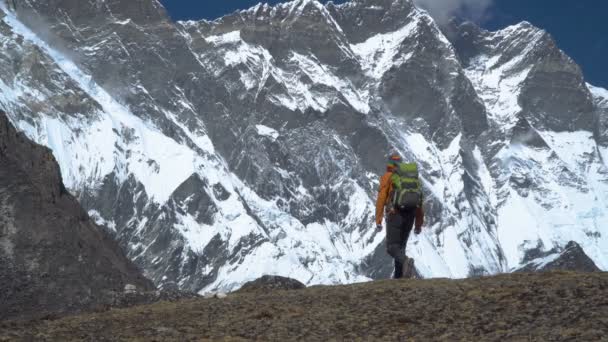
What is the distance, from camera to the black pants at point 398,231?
26875mm

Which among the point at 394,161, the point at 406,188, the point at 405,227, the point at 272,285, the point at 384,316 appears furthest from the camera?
the point at 272,285

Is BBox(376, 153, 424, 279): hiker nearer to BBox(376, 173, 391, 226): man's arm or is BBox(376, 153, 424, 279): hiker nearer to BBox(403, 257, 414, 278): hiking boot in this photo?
BBox(376, 173, 391, 226): man's arm

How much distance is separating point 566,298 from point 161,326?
576 centimetres

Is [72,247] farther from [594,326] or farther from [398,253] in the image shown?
[594,326]

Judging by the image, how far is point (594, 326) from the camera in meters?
→ 20.2

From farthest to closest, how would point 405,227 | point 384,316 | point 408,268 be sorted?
point 408,268 → point 405,227 → point 384,316

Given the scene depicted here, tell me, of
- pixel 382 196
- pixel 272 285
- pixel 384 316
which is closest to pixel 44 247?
pixel 272 285

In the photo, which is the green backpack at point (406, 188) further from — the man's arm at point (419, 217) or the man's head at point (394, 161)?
the man's arm at point (419, 217)

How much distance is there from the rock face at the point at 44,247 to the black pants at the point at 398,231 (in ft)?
17.2

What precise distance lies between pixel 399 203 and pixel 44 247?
2705cm

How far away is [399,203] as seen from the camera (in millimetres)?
26484

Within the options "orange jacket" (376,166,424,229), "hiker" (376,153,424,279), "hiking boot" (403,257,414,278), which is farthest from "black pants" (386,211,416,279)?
"hiking boot" (403,257,414,278)

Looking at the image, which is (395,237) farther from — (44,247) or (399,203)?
(44,247)

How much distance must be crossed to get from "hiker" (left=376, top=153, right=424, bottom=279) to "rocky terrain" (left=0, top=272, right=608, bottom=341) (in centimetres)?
181
